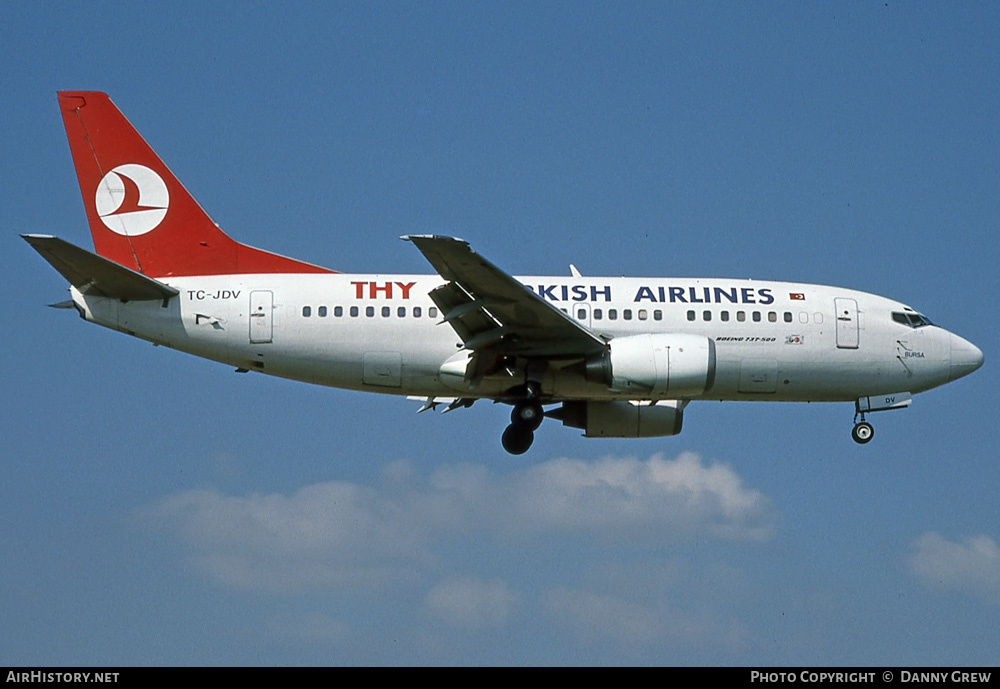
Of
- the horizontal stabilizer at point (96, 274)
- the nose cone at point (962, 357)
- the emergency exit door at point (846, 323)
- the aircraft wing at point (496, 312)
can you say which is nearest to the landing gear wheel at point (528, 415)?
the aircraft wing at point (496, 312)

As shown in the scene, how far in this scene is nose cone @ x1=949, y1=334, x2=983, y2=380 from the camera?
33.3 meters

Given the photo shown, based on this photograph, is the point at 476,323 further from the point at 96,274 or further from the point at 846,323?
the point at 846,323

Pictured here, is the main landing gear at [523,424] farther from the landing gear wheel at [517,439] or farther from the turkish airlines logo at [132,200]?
the turkish airlines logo at [132,200]

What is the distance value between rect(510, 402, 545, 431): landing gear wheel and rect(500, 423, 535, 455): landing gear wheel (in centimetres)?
12

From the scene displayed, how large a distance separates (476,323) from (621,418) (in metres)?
5.84

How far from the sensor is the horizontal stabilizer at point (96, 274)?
28.3 metres

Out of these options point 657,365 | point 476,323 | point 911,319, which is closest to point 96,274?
point 476,323

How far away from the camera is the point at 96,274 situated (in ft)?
96.4

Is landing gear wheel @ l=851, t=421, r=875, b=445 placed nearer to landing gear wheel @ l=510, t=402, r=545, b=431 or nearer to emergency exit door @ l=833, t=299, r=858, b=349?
emergency exit door @ l=833, t=299, r=858, b=349

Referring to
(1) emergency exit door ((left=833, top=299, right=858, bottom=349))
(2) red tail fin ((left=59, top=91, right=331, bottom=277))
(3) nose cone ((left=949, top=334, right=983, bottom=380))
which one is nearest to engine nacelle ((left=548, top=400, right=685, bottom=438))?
(1) emergency exit door ((left=833, top=299, right=858, bottom=349))

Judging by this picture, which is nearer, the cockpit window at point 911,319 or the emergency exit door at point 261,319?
the emergency exit door at point 261,319

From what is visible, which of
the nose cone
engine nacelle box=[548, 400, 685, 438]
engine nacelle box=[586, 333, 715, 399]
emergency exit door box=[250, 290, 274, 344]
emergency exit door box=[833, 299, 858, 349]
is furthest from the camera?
engine nacelle box=[548, 400, 685, 438]

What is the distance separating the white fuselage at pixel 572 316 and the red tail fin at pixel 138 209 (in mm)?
793
